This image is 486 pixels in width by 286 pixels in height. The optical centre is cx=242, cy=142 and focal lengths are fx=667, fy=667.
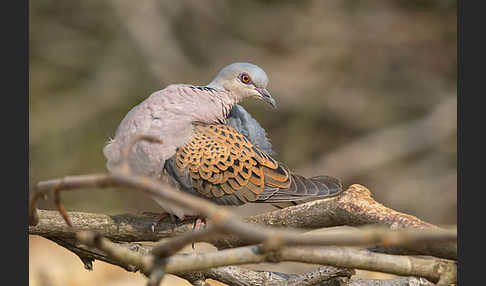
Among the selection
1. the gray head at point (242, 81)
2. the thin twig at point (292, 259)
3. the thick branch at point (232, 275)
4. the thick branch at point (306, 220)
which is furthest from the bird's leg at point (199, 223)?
the thin twig at point (292, 259)

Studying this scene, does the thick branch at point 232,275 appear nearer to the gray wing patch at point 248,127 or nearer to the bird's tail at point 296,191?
the bird's tail at point 296,191

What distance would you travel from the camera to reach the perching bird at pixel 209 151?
8.02 ft

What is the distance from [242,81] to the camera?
278 cm

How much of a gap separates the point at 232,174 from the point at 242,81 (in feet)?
1.40

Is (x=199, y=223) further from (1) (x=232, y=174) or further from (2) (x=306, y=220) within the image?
(2) (x=306, y=220)

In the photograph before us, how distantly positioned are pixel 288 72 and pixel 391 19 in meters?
1.13

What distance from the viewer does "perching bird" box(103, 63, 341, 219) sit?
2.44 metres

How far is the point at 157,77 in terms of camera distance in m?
5.70

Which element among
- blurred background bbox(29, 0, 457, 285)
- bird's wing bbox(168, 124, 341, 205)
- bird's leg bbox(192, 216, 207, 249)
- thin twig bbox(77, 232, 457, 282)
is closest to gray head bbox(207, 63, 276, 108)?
bird's wing bbox(168, 124, 341, 205)

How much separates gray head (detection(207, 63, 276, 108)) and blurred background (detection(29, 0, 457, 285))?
2628mm

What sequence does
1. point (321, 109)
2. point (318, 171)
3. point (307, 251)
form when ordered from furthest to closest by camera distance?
point (321, 109) → point (318, 171) → point (307, 251)

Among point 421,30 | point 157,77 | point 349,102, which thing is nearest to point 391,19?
point 421,30

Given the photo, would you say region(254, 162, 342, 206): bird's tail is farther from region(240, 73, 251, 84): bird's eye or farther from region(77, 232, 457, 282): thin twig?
region(77, 232, 457, 282): thin twig

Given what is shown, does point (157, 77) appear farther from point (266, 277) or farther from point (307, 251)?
point (307, 251)
